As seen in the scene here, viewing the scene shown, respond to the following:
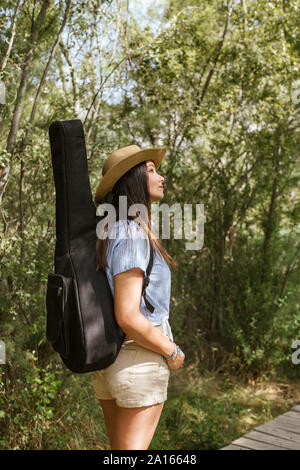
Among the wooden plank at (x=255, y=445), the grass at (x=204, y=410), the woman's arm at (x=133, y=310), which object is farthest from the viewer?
the grass at (x=204, y=410)

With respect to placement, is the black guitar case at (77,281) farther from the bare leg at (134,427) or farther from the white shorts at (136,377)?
the bare leg at (134,427)

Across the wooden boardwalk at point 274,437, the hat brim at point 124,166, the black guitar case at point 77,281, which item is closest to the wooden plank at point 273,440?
the wooden boardwalk at point 274,437

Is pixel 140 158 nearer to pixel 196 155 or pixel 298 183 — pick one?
pixel 196 155

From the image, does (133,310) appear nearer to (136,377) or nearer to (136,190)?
(136,377)

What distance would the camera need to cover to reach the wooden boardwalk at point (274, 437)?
3410mm

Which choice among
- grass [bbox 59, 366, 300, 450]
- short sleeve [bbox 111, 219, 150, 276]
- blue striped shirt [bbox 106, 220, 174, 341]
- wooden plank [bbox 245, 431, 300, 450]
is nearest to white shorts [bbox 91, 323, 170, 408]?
blue striped shirt [bbox 106, 220, 174, 341]

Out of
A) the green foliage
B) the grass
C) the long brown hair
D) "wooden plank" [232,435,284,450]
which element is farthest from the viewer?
the grass

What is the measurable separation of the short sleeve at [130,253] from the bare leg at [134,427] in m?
0.47

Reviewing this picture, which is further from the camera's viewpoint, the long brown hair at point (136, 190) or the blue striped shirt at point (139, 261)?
the long brown hair at point (136, 190)

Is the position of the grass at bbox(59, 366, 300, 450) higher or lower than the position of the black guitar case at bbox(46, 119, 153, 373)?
lower

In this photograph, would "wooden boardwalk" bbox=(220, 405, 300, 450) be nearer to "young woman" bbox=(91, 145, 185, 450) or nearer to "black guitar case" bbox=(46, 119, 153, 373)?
"young woman" bbox=(91, 145, 185, 450)

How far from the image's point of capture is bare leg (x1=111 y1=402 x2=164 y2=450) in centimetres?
174

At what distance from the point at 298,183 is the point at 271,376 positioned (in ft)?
7.23

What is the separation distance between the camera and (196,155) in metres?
5.64
